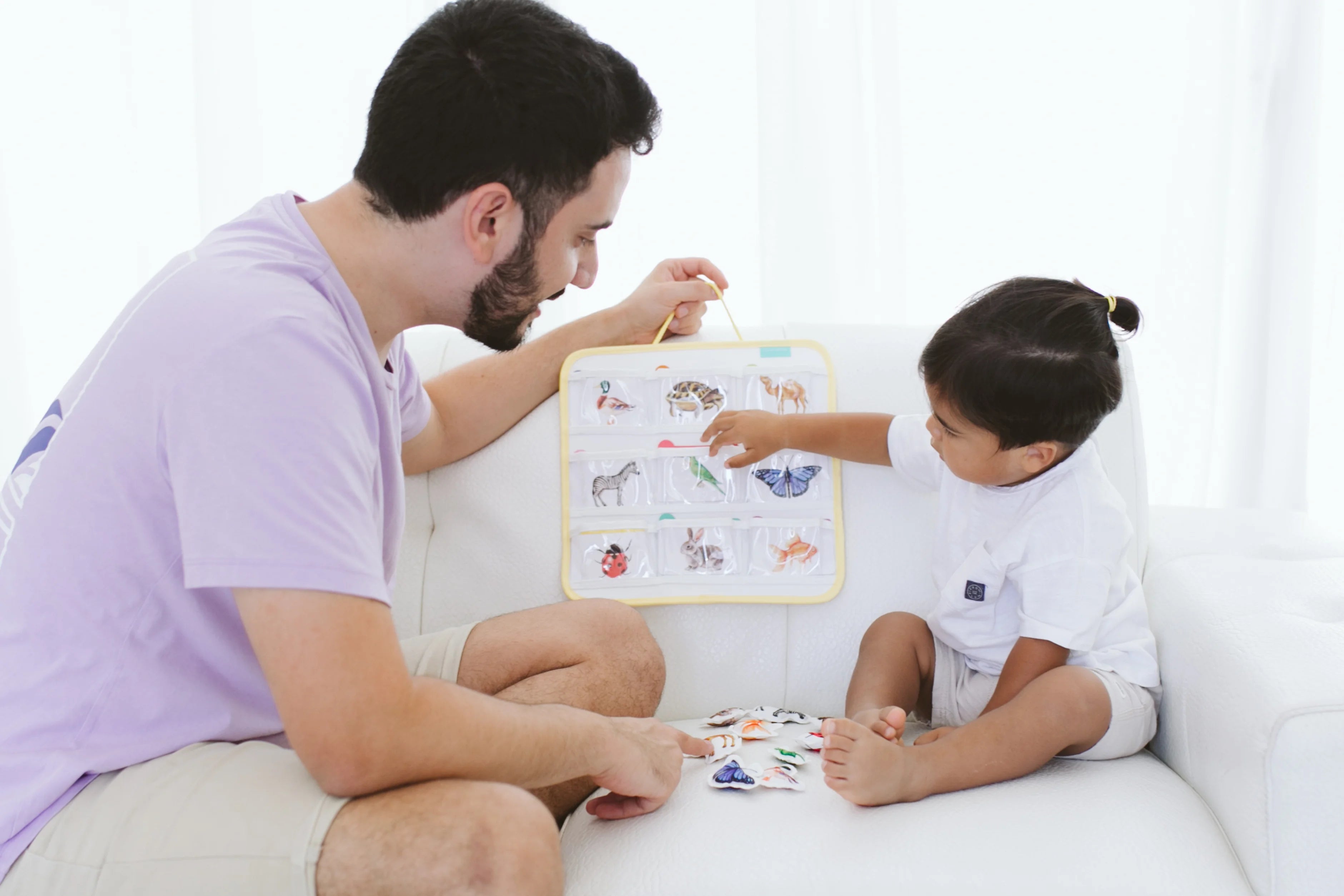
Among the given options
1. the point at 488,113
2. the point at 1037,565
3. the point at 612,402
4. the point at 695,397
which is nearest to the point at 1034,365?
the point at 1037,565

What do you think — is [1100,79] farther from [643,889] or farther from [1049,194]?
[643,889]

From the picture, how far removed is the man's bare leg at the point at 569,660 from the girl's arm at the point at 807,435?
29 cm

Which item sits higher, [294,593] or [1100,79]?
[1100,79]

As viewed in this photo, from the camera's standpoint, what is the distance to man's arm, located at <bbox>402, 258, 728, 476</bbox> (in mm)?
1430

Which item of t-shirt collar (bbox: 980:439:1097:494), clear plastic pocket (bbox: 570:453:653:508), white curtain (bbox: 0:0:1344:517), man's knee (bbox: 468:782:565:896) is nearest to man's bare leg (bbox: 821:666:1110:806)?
t-shirt collar (bbox: 980:439:1097:494)

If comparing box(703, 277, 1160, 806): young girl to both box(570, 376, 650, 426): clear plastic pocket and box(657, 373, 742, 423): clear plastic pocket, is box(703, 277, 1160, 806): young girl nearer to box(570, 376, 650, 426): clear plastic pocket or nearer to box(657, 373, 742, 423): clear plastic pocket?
box(657, 373, 742, 423): clear plastic pocket

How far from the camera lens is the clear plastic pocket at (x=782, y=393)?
144 cm

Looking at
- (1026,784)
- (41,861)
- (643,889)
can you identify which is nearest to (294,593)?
(41,861)

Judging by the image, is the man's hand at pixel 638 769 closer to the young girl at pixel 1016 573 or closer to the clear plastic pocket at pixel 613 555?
the young girl at pixel 1016 573

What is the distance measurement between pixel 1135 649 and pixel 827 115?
1156 millimetres

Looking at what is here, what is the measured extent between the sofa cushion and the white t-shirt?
0.60ft

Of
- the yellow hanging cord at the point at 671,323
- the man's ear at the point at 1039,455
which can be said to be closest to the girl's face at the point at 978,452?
the man's ear at the point at 1039,455

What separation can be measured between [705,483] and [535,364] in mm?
298

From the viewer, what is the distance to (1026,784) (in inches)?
43.6
